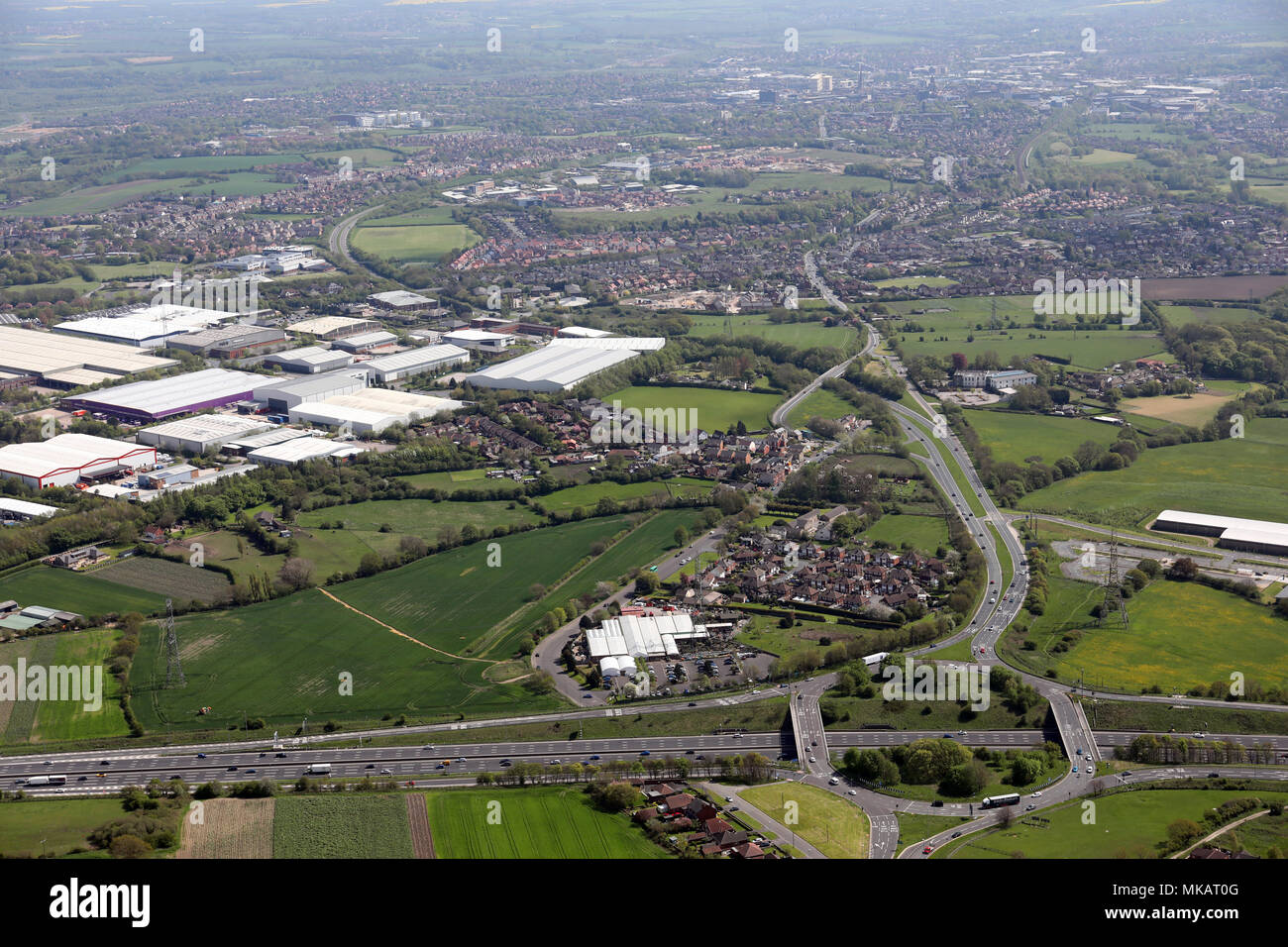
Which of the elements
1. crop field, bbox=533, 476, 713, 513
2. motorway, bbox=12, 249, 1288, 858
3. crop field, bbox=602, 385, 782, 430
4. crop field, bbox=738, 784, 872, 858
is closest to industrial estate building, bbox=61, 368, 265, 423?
crop field, bbox=602, 385, 782, 430

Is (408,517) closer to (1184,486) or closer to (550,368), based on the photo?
(550,368)

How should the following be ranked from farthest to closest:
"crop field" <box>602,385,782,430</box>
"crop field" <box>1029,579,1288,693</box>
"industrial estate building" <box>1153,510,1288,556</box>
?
"crop field" <box>602,385,782,430</box> < "industrial estate building" <box>1153,510,1288,556</box> < "crop field" <box>1029,579,1288,693</box>

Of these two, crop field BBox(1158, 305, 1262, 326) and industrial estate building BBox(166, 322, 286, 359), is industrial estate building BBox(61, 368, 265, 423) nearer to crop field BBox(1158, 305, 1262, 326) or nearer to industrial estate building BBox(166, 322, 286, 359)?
industrial estate building BBox(166, 322, 286, 359)

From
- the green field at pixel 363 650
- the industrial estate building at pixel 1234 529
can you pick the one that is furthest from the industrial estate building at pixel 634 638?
the industrial estate building at pixel 1234 529

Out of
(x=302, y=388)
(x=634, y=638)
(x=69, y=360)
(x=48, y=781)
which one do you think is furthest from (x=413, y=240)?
(x=48, y=781)

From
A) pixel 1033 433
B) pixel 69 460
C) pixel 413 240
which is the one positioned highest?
pixel 413 240

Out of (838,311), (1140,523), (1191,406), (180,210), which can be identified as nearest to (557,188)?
(180,210)
